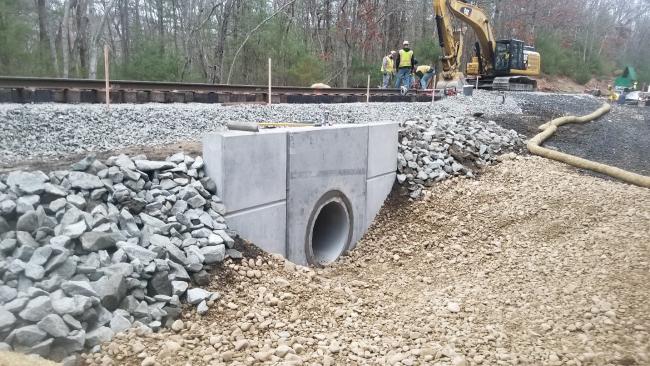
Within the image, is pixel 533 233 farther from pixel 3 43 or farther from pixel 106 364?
pixel 3 43

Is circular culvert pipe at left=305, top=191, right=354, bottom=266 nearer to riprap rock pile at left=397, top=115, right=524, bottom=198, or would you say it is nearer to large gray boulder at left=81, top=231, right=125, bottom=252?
riprap rock pile at left=397, top=115, right=524, bottom=198

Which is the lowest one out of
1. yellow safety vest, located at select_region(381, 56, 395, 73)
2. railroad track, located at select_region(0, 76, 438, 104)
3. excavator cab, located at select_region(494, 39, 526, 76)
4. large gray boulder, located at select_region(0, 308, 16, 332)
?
large gray boulder, located at select_region(0, 308, 16, 332)

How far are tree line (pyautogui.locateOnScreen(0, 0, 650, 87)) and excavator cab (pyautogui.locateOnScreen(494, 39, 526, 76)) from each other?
289 centimetres

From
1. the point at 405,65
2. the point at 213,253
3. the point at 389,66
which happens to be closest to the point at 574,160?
the point at 213,253

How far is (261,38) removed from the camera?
21.6 meters

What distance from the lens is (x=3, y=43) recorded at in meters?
15.8

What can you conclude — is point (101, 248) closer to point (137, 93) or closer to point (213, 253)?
point (213, 253)

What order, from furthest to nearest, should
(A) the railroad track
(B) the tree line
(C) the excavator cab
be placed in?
(C) the excavator cab → (B) the tree line → (A) the railroad track

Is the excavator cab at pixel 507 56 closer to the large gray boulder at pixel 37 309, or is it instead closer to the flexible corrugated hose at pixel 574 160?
the flexible corrugated hose at pixel 574 160

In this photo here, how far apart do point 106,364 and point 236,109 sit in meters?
5.42

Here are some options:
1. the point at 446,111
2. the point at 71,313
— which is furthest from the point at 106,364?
the point at 446,111

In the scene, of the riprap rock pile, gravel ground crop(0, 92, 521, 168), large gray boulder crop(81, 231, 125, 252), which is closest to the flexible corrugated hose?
the riprap rock pile

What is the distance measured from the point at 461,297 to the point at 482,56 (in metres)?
18.4

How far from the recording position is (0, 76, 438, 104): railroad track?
711 cm
